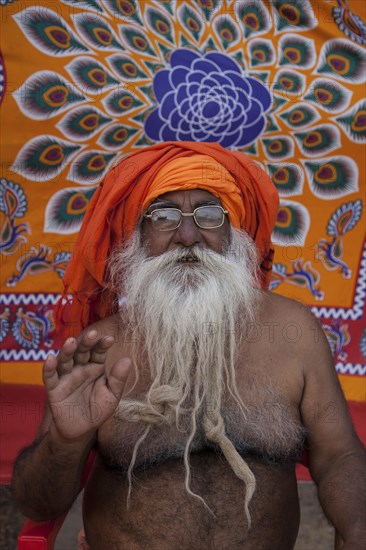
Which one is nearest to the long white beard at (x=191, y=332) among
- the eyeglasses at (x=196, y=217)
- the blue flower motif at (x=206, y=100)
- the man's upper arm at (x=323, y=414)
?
the eyeglasses at (x=196, y=217)

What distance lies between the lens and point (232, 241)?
2922mm

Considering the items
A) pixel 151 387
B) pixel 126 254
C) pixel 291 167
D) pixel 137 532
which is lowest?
pixel 137 532

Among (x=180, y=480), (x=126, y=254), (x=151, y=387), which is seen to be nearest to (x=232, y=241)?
(x=126, y=254)

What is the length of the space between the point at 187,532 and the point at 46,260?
1857 mm

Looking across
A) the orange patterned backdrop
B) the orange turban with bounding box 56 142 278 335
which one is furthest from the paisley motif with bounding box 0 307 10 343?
the orange turban with bounding box 56 142 278 335

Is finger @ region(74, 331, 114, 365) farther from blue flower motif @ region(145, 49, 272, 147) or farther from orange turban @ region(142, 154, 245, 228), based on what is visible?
blue flower motif @ region(145, 49, 272, 147)

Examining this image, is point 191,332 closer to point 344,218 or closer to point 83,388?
point 83,388

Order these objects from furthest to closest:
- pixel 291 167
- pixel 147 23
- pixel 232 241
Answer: pixel 291 167 → pixel 147 23 → pixel 232 241

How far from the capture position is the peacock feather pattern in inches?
135

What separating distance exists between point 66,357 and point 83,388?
128 millimetres

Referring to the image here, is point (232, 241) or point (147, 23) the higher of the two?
point (147, 23)

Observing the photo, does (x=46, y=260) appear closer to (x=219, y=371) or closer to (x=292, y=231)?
(x=292, y=231)

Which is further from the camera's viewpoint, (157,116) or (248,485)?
(157,116)

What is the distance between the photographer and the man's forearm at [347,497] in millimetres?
2312
